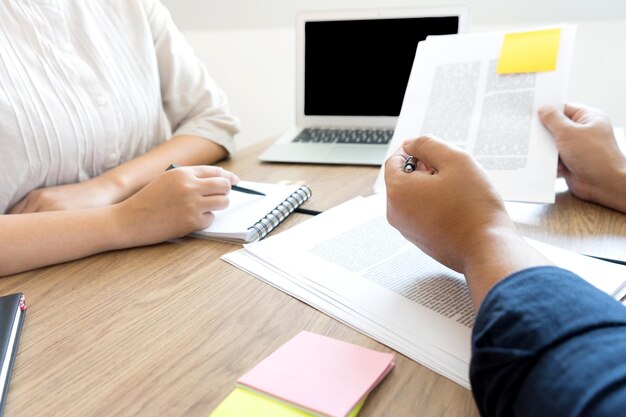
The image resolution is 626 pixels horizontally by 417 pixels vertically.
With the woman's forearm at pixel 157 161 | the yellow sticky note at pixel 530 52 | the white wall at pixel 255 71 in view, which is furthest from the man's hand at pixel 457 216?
the white wall at pixel 255 71

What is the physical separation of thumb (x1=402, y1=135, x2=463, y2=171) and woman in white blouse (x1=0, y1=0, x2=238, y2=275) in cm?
27

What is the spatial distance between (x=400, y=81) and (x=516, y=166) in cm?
46

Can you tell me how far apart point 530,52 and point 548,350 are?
2.05 feet

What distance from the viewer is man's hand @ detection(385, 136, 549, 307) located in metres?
0.44

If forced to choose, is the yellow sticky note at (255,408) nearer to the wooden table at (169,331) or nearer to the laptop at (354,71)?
the wooden table at (169,331)

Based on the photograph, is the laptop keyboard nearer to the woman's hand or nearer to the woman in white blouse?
the woman in white blouse

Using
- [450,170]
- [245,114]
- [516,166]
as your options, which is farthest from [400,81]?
[245,114]

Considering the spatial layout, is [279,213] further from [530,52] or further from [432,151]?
[530,52]

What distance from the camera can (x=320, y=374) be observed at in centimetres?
41

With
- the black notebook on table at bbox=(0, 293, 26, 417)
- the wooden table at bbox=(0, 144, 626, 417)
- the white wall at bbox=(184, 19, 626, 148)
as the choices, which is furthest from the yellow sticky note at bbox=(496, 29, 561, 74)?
the white wall at bbox=(184, 19, 626, 148)

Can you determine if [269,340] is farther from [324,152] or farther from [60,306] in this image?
[324,152]

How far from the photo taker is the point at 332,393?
382 mm

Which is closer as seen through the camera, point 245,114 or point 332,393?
point 332,393

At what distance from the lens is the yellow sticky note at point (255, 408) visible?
37 cm
